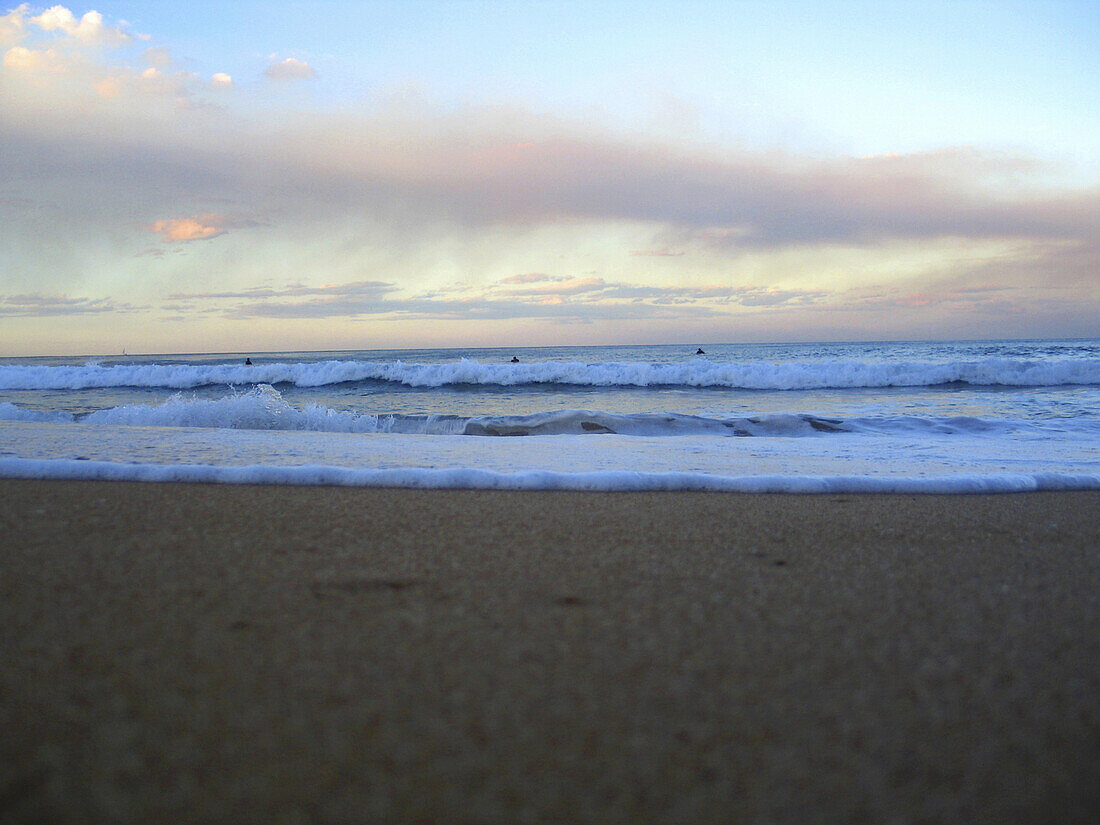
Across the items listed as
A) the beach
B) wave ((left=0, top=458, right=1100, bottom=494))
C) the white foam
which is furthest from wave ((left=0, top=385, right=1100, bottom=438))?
the beach

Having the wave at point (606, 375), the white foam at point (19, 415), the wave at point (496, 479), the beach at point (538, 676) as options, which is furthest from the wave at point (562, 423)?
Answer: the wave at point (606, 375)

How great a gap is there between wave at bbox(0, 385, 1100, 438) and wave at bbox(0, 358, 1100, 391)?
8240mm

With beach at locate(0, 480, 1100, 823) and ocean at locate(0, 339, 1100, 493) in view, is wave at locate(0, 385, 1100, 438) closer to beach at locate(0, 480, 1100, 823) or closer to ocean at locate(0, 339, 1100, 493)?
ocean at locate(0, 339, 1100, 493)

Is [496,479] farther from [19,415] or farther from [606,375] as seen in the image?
[606,375]

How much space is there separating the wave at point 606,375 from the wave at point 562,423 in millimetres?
8240

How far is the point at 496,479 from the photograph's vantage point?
9.12 ft

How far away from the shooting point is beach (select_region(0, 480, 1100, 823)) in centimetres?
79

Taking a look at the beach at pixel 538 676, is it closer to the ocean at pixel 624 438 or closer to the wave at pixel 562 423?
the ocean at pixel 624 438

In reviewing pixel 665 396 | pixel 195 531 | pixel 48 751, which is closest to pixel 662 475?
pixel 195 531

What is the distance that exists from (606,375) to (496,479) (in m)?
13.3

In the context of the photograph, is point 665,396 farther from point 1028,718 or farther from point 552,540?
point 1028,718

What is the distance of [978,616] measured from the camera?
4.48 ft

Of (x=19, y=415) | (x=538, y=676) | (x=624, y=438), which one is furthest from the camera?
(x=19, y=415)

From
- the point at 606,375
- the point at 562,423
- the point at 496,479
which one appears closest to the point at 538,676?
the point at 496,479
